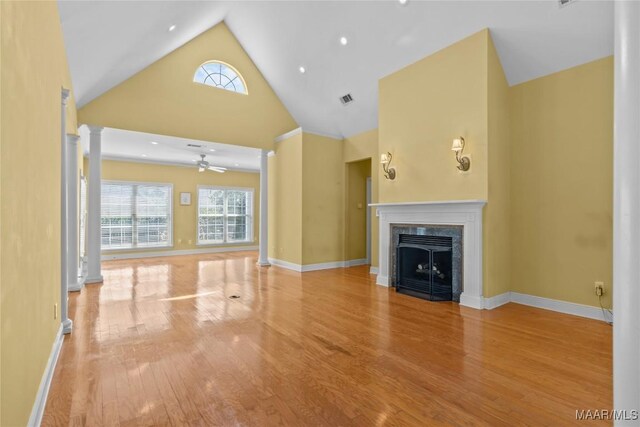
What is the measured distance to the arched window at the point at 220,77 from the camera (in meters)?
6.71

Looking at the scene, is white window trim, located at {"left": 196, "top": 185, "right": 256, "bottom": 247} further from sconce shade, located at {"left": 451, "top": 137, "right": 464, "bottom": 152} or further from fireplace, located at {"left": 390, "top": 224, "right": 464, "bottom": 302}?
sconce shade, located at {"left": 451, "top": 137, "right": 464, "bottom": 152}

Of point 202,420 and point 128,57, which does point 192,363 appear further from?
point 128,57

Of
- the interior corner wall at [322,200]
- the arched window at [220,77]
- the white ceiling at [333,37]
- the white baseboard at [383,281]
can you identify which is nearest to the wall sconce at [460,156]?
the white ceiling at [333,37]

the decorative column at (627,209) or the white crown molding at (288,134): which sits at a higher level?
the white crown molding at (288,134)

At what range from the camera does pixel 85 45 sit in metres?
3.68

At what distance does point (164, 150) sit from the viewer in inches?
309

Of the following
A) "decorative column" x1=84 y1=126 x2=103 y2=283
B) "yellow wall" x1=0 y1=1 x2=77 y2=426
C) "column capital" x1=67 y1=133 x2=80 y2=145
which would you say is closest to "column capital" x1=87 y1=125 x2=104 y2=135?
"decorative column" x1=84 y1=126 x2=103 y2=283

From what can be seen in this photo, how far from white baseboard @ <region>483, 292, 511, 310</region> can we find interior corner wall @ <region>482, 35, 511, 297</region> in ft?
0.17

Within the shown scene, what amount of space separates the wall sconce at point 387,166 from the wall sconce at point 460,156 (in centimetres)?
116

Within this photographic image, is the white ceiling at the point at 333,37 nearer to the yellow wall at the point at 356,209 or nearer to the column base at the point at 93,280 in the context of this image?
the yellow wall at the point at 356,209

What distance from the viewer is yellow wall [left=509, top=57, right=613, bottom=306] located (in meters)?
3.66

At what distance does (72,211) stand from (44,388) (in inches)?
114

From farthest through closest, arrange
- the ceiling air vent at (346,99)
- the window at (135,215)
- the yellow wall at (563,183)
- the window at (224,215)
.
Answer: the window at (224,215) < the window at (135,215) < the ceiling air vent at (346,99) < the yellow wall at (563,183)

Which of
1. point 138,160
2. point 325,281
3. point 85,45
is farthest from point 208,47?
point 325,281
